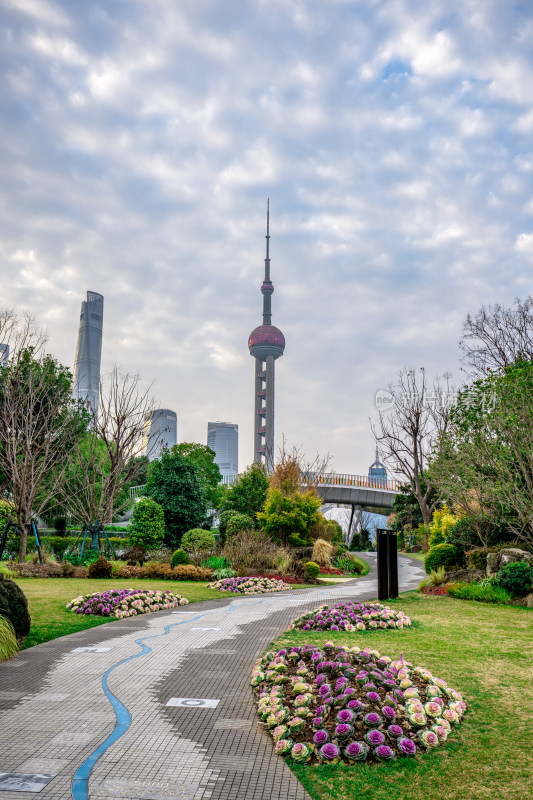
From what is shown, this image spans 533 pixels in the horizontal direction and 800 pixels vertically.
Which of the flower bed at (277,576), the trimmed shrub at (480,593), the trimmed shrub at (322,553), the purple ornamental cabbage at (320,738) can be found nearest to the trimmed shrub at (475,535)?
the trimmed shrub at (480,593)

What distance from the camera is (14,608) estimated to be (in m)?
7.40

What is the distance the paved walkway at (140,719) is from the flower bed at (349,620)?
0.73 metres

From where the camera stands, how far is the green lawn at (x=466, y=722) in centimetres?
339

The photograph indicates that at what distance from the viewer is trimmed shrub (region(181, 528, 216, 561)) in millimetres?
18722

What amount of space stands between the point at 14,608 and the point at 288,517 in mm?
14822

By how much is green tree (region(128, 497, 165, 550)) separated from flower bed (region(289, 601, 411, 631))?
11631 mm

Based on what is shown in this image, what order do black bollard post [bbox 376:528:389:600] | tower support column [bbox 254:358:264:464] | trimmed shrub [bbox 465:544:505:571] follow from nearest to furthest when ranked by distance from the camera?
black bollard post [bbox 376:528:389:600] → trimmed shrub [bbox 465:544:505:571] → tower support column [bbox 254:358:264:464]

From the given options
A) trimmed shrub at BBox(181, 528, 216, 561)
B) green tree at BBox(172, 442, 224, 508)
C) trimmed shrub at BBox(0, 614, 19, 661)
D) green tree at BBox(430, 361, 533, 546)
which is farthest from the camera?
green tree at BBox(172, 442, 224, 508)

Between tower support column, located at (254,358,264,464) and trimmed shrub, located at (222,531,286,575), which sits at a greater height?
tower support column, located at (254,358,264,464)

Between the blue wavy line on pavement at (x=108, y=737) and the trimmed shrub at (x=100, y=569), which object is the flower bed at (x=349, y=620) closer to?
the blue wavy line on pavement at (x=108, y=737)

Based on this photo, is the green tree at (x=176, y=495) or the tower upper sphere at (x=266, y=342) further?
the tower upper sphere at (x=266, y=342)

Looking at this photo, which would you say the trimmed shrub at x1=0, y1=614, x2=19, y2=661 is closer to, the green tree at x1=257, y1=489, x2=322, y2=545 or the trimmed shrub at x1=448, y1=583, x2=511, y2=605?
the trimmed shrub at x1=448, y1=583, x2=511, y2=605

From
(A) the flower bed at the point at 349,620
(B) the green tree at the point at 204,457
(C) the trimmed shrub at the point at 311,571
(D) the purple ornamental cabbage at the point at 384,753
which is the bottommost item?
(C) the trimmed shrub at the point at 311,571

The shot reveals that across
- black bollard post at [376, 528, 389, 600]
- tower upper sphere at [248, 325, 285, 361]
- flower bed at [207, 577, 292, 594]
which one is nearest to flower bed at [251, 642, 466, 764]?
black bollard post at [376, 528, 389, 600]
